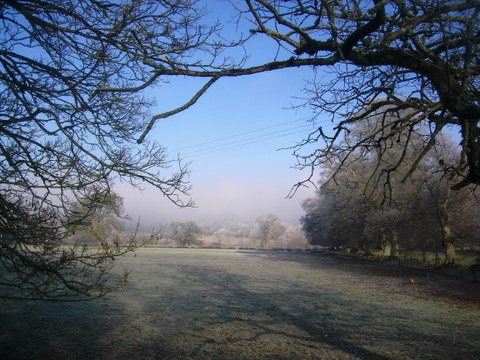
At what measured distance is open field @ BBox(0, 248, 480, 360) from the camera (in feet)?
19.7

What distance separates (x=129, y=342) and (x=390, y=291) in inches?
429

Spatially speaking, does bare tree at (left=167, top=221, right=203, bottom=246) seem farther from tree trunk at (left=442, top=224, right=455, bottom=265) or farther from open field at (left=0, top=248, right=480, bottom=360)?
open field at (left=0, top=248, right=480, bottom=360)

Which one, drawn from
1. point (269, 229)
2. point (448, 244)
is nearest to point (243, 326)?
point (448, 244)

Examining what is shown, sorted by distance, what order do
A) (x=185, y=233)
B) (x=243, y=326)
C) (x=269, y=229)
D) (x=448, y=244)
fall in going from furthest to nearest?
(x=269, y=229), (x=185, y=233), (x=448, y=244), (x=243, y=326)

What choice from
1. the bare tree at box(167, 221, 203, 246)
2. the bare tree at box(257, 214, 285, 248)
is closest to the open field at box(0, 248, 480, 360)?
the bare tree at box(167, 221, 203, 246)

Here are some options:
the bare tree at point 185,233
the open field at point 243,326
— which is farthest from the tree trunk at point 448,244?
the bare tree at point 185,233

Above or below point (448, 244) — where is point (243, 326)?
below

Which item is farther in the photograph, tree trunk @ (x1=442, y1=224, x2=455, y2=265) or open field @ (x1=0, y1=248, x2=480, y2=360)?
tree trunk @ (x1=442, y1=224, x2=455, y2=265)

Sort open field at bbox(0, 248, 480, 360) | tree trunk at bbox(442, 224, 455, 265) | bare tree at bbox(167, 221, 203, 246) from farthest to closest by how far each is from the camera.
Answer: bare tree at bbox(167, 221, 203, 246) < tree trunk at bbox(442, 224, 455, 265) < open field at bbox(0, 248, 480, 360)

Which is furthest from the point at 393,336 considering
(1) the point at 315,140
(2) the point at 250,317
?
(1) the point at 315,140

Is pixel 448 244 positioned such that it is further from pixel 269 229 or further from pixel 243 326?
pixel 269 229

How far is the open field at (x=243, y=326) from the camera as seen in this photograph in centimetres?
602

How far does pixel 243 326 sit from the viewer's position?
25.4 feet

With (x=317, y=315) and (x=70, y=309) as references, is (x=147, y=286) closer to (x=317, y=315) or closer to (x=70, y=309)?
(x=70, y=309)
